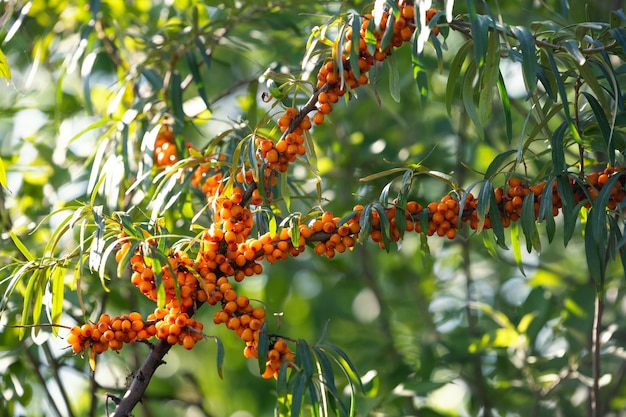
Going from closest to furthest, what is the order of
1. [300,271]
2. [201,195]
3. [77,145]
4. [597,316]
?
[597,316] < [201,195] < [77,145] < [300,271]

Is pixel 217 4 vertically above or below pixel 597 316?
above

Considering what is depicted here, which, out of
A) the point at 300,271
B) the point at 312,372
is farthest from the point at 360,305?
the point at 312,372

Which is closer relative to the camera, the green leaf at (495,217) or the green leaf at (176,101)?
the green leaf at (495,217)

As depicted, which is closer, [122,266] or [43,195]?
[122,266]

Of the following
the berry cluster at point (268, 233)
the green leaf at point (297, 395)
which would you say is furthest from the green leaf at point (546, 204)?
the green leaf at point (297, 395)

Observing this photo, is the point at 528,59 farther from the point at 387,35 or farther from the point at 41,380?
the point at 41,380

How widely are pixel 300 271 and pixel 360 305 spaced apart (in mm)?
482

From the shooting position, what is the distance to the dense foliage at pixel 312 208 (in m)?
0.95

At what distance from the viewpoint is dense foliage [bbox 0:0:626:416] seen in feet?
3.13

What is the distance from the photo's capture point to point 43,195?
1810 millimetres

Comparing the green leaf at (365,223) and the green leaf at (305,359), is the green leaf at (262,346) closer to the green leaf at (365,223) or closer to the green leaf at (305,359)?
the green leaf at (305,359)

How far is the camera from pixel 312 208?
1.08 meters

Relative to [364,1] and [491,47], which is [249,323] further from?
[364,1]

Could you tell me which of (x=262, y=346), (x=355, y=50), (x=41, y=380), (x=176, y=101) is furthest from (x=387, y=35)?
(x=41, y=380)
